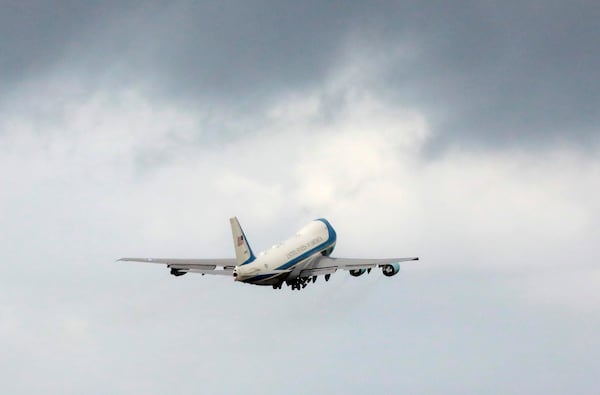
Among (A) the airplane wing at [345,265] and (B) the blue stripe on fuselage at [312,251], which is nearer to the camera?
(B) the blue stripe on fuselage at [312,251]

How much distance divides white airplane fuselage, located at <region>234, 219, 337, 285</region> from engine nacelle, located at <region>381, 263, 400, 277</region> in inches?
398

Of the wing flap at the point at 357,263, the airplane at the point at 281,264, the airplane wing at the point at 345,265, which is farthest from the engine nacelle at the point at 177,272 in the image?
the wing flap at the point at 357,263

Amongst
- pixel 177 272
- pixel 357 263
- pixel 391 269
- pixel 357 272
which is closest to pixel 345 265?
pixel 357 263

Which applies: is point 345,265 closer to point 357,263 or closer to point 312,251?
point 357,263

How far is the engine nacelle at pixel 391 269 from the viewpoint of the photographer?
15925cm

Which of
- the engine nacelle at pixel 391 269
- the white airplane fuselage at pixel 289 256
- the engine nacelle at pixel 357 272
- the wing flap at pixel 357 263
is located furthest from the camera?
the engine nacelle at pixel 357 272

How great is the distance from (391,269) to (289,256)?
13.3 meters

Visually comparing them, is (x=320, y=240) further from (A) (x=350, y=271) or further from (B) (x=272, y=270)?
(B) (x=272, y=270)

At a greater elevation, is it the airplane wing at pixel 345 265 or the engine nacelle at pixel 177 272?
the airplane wing at pixel 345 265

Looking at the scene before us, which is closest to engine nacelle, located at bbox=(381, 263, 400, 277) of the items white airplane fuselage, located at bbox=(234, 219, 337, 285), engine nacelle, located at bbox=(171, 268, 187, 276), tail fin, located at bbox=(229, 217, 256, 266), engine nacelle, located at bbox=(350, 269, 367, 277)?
engine nacelle, located at bbox=(350, 269, 367, 277)

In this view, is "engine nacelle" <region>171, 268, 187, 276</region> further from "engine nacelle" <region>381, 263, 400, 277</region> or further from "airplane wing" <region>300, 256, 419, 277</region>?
"engine nacelle" <region>381, 263, 400, 277</region>

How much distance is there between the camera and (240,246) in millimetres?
150375

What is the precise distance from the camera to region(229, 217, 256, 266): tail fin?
150 metres

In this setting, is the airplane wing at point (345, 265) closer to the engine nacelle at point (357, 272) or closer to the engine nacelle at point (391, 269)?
the engine nacelle at point (391, 269)
